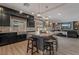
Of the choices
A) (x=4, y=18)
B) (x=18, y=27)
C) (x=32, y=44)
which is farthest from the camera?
(x=32, y=44)

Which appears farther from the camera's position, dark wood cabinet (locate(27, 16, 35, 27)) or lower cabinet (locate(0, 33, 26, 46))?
dark wood cabinet (locate(27, 16, 35, 27))

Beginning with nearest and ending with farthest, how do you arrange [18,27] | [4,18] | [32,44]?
1. [4,18]
2. [18,27]
3. [32,44]

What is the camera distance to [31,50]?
260cm

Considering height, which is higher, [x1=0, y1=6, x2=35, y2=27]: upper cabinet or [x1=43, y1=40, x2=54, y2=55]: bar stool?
[x1=0, y1=6, x2=35, y2=27]: upper cabinet

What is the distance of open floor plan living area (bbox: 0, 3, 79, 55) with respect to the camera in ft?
7.97

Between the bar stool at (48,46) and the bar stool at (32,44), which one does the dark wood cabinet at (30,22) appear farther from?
the bar stool at (48,46)

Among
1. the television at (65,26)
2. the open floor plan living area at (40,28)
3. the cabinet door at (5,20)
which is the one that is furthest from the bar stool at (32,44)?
the television at (65,26)

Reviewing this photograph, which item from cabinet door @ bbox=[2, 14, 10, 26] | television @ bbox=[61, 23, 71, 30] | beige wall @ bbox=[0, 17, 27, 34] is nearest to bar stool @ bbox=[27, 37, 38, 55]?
beige wall @ bbox=[0, 17, 27, 34]

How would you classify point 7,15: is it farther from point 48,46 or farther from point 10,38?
point 48,46

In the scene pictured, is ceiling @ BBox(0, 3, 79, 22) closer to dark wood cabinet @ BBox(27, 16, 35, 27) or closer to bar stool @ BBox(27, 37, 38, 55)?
dark wood cabinet @ BBox(27, 16, 35, 27)

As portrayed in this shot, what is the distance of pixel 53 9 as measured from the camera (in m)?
2.47

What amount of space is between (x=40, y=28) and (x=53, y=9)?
0.60 meters

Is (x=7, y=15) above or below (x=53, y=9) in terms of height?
below

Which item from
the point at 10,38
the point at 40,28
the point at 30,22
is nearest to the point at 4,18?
the point at 10,38
